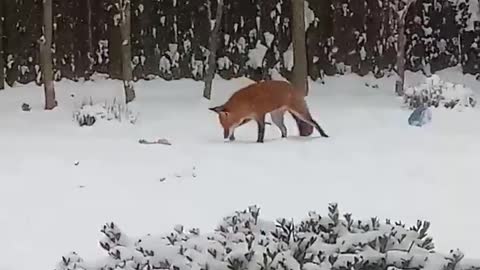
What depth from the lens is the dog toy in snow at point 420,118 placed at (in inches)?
371

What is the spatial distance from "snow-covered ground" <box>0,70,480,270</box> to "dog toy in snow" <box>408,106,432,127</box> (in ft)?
0.28

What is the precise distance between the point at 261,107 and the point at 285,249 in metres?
6.27

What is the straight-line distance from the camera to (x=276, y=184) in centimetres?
674

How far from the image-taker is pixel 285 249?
2.66 metres

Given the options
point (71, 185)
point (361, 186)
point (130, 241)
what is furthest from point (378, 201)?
point (130, 241)

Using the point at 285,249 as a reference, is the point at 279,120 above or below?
below

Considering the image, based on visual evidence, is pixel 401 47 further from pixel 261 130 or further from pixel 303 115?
pixel 261 130

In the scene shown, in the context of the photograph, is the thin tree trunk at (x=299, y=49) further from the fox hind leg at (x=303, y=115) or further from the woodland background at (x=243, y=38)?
the fox hind leg at (x=303, y=115)

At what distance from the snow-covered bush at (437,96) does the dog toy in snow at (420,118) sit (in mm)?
743

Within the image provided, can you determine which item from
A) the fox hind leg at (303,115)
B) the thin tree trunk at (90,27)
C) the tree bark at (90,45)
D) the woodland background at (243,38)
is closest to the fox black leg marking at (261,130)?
the fox hind leg at (303,115)

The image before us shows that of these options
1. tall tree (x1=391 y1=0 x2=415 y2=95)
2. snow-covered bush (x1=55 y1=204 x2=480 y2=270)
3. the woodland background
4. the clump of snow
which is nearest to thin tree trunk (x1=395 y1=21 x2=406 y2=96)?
tall tree (x1=391 y1=0 x2=415 y2=95)

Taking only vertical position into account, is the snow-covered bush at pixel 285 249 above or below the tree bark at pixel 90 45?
above

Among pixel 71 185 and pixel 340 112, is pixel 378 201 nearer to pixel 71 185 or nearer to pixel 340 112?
pixel 71 185

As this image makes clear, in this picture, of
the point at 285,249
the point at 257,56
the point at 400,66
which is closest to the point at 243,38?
the point at 257,56
